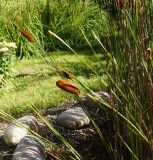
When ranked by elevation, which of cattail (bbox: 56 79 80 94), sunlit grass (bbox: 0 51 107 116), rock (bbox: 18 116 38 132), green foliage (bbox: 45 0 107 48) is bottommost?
sunlit grass (bbox: 0 51 107 116)

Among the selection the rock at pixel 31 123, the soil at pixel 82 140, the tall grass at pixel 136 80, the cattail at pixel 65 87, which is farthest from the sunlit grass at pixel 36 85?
the cattail at pixel 65 87

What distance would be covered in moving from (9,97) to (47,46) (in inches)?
100

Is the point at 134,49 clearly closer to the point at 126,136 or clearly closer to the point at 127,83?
the point at 127,83

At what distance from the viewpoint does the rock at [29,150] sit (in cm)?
353

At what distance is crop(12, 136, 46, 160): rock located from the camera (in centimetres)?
→ 353

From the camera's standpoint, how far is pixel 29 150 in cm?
363

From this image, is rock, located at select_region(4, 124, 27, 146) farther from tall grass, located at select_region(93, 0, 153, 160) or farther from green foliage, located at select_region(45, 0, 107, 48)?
green foliage, located at select_region(45, 0, 107, 48)

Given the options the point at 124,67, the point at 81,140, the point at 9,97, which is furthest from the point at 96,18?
the point at 124,67

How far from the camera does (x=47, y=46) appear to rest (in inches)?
325

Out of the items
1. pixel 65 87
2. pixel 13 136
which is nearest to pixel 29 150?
pixel 13 136

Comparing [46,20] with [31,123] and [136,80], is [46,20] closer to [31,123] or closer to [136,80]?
[31,123]

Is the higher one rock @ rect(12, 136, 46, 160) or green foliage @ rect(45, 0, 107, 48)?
green foliage @ rect(45, 0, 107, 48)

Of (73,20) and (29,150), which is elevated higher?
(73,20)

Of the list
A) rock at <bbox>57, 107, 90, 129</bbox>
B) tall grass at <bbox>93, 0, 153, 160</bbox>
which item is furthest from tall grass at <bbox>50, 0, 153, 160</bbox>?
rock at <bbox>57, 107, 90, 129</bbox>
